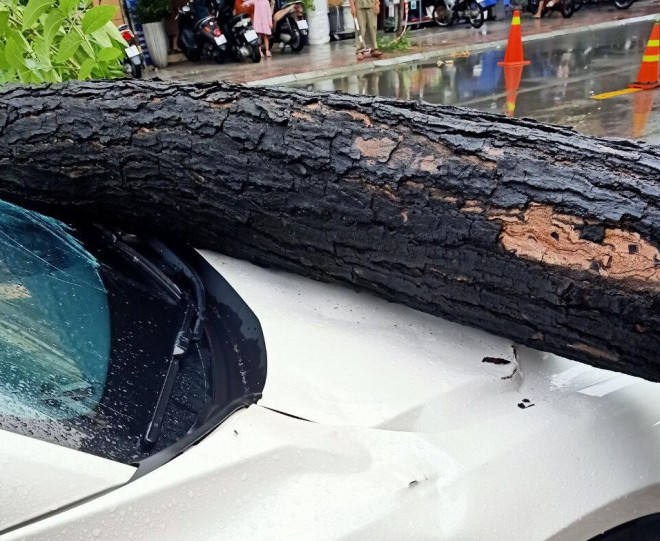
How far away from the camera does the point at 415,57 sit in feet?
40.3

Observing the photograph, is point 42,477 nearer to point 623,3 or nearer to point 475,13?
point 475,13

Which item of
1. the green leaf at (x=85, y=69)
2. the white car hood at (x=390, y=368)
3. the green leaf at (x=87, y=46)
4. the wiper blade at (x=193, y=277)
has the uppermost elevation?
the green leaf at (x=87, y=46)

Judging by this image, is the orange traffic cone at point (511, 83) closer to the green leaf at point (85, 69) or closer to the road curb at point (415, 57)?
the road curb at point (415, 57)

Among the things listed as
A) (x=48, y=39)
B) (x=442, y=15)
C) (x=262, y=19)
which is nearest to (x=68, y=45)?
(x=48, y=39)

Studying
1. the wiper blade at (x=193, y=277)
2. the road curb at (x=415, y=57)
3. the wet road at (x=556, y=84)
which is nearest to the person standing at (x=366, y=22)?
the road curb at (x=415, y=57)

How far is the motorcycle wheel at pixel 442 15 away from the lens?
15.4 meters

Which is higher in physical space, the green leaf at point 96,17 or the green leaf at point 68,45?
the green leaf at point 96,17

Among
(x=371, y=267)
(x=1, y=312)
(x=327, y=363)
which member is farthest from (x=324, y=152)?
(x=1, y=312)

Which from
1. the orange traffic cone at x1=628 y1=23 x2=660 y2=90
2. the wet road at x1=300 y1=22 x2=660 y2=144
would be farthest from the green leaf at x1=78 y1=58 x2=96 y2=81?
the orange traffic cone at x1=628 y1=23 x2=660 y2=90

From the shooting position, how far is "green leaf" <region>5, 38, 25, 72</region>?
9.96ft

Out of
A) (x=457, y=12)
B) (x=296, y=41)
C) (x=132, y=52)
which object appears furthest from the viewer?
(x=457, y=12)

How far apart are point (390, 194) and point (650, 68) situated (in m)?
8.73

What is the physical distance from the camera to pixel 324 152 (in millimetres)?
1748

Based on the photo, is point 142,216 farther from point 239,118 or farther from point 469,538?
point 469,538
